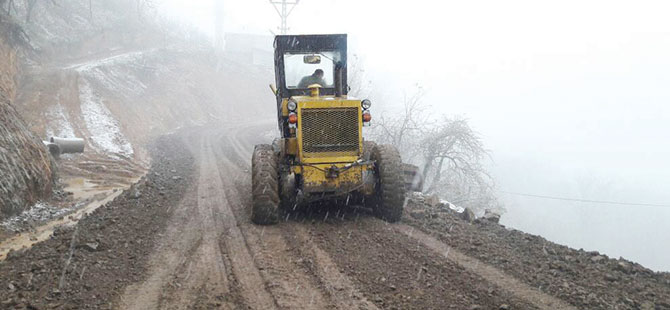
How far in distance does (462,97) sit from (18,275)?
72.0 metres

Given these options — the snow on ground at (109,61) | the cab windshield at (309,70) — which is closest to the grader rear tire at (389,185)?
the cab windshield at (309,70)

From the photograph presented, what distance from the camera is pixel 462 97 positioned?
7200cm

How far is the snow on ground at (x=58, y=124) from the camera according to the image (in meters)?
15.1

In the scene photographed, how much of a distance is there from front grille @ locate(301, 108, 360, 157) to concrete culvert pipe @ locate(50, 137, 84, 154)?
9.61m

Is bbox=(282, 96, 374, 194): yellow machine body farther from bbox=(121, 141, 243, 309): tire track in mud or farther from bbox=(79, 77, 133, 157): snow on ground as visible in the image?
bbox=(79, 77, 133, 157): snow on ground

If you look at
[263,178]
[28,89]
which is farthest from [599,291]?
[28,89]

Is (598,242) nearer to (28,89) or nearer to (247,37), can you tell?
(247,37)

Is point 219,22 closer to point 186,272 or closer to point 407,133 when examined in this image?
point 407,133

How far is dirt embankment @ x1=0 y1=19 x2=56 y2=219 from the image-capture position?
773 centimetres

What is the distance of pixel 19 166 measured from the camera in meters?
8.34

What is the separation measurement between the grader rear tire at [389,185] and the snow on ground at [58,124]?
12.1m

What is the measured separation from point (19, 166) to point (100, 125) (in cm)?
1012

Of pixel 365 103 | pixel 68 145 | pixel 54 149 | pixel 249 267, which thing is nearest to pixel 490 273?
pixel 249 267

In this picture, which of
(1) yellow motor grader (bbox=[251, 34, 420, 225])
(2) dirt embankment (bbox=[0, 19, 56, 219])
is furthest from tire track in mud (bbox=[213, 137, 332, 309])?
(2) dirt embankment (bbox=[0, 19, 56, 219])
